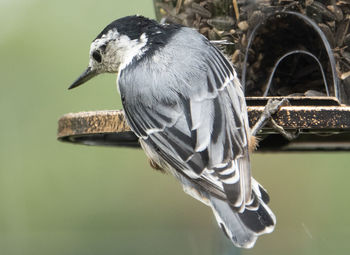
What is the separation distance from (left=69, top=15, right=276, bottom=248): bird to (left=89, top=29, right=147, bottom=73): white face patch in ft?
0.10

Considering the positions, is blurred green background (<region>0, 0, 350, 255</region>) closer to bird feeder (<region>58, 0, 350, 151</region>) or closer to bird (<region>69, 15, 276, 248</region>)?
bird feeder (<region>58, 0, 350, 151</region>)

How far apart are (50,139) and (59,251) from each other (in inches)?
61.4

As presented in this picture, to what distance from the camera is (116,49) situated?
3.32 m

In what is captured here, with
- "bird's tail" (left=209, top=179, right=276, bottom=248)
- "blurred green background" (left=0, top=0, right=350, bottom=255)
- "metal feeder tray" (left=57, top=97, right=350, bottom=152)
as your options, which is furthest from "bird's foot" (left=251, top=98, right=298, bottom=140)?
"blurred green background" (left=0, top=0, right=350, bottom=255)

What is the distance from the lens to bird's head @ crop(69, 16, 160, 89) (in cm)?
327

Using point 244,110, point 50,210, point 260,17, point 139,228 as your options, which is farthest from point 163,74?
point 50,210

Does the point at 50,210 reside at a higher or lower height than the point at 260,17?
lower

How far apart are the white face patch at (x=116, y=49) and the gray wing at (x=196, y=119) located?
0.20m

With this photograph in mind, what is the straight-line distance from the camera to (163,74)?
2.94 meters

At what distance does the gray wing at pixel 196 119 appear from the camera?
2.76m

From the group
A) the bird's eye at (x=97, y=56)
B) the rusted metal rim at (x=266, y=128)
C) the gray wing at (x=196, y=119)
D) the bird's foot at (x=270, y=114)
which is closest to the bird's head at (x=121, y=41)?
the bird's eye at (x=97, y=56)

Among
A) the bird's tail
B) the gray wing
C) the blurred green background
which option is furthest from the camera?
the blurred green background

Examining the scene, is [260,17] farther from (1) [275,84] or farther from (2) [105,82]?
(2) [105,82]

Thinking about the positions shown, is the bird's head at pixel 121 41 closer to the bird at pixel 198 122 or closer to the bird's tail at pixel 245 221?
the bird at pixel 198 122
